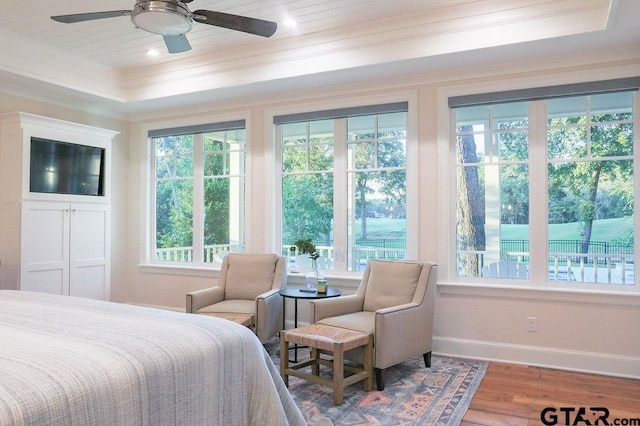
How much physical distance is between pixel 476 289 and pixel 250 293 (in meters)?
2.04

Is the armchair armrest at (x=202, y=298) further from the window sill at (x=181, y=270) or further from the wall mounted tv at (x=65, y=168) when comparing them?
the wall mounted tv at (x=65, y=168)

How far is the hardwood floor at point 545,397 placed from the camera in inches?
110

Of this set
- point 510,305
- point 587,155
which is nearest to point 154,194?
point 510,305

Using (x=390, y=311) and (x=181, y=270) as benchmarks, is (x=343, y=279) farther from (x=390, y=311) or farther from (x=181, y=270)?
(x=181, y=270)

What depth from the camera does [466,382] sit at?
11.2ft

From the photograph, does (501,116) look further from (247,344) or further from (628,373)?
(247,344)

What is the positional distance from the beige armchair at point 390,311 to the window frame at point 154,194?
170 cm

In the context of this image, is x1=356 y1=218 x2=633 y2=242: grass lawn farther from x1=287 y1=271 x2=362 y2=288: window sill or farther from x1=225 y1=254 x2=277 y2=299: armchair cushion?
x1=225 y1=254 x2=277 y2=299: armchair cushion

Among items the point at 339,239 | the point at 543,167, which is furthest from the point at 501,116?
the point at 339,239

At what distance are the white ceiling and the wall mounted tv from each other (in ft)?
1.90

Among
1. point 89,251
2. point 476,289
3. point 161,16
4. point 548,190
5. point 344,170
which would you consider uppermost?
point 161,16

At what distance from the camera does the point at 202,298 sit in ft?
14.0

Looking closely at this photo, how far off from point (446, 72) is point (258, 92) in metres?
1.89

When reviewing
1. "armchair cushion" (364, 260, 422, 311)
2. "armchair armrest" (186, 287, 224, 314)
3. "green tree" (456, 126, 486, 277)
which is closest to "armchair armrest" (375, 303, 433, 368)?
"armchair cushion" (364, 260, 422, 311)
